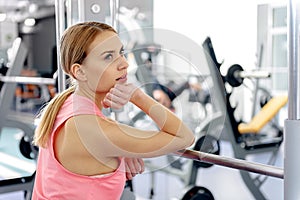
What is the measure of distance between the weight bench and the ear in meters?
2.62

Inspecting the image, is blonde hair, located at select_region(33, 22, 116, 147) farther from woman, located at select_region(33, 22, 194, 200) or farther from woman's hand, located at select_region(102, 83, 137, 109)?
woman's hand, located at select_region(102, 83, 137, 109)

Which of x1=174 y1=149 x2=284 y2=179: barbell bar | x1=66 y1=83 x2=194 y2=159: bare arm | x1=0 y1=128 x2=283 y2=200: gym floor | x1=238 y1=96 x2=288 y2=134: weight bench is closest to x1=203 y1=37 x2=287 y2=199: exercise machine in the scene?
x1=238 y1=96 x2=288 y2=134: weight bench

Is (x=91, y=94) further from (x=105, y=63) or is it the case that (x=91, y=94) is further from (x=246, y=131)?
(x=246, y=131)

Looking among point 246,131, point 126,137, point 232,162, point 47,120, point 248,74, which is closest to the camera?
point 126,137

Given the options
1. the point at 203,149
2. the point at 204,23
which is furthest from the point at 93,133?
the point at 204,23

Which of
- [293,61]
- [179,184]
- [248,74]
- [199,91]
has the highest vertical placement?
[293,61]

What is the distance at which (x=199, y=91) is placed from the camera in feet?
15.3

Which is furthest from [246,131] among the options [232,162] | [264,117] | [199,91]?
[232,162]

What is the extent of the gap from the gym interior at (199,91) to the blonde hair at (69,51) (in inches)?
6.9

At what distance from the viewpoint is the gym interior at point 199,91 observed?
1.31 meters

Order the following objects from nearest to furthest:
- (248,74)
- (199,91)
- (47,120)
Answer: (47,120)
(248,74)
(199,91)

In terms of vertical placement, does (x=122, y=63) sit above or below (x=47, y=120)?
above

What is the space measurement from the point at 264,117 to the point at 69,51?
305 centimetres

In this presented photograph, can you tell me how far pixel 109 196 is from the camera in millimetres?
1121
